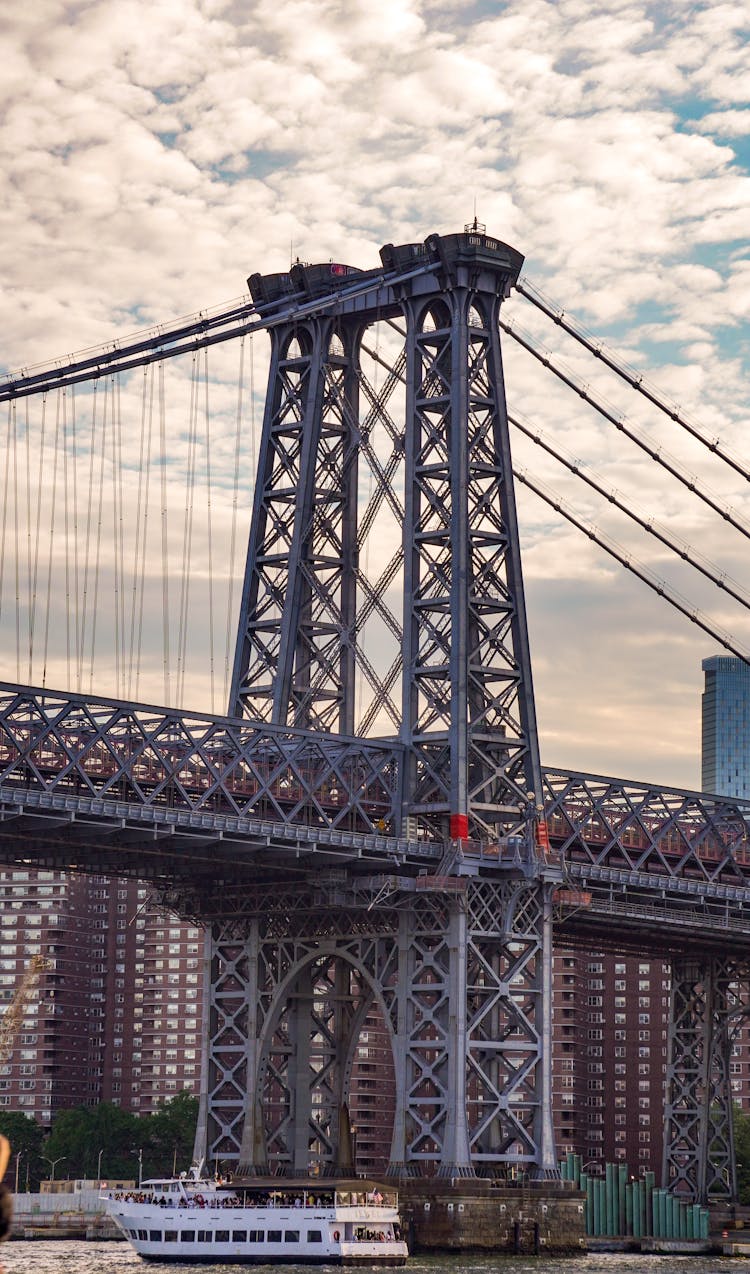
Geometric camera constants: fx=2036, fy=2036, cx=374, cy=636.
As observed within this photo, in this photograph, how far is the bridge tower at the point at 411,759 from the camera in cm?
10606

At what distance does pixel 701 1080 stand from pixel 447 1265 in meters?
57.1

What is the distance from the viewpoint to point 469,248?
111562 mm

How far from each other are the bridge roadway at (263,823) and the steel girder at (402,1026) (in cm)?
209

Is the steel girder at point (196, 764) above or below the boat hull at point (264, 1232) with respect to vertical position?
above

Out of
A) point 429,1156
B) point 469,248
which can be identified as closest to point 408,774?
point 429,1156

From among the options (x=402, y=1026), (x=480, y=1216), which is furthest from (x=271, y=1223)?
(x=402, y=1026)

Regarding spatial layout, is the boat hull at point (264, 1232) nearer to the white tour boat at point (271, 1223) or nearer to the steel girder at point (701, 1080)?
the white tour boat at point (271, 1223)

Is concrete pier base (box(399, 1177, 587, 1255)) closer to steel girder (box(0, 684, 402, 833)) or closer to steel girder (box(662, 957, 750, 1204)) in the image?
steel girder (box(0, 684, 402, 833))

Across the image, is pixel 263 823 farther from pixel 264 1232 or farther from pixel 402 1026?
pixel 264 1232

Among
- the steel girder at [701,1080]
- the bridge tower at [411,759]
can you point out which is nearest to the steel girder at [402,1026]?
the bridge tower at [411,759]

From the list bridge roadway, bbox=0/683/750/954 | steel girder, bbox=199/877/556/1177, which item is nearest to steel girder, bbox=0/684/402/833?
bridge roadway, bbox=0/683/750/954

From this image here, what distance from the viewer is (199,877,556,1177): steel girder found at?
105 m

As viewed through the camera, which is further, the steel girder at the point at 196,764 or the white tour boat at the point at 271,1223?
the white tour boat at the point at 271,1223

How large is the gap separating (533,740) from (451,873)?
9.55 metres
